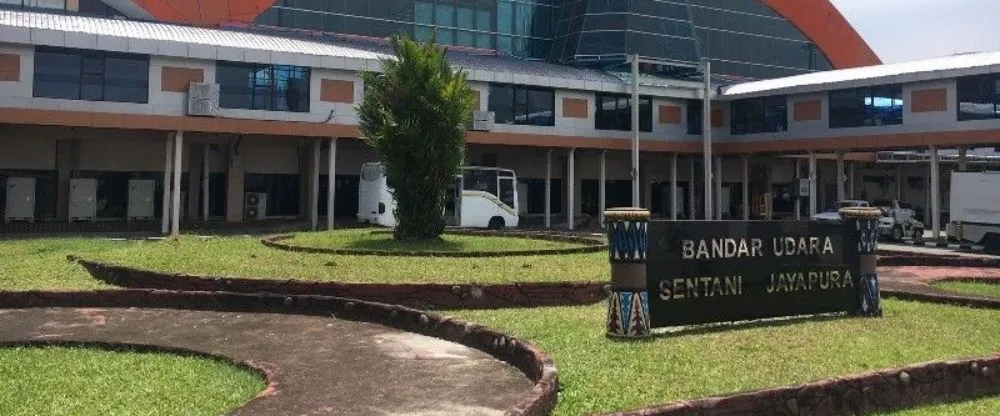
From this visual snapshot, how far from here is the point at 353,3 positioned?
37.5m

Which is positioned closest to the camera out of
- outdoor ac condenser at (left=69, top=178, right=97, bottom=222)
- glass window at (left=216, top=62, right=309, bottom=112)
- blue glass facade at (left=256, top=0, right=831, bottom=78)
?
glass window at (left=216, top=62, right=309, bottom=112)

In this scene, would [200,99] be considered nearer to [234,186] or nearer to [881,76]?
[234,186]

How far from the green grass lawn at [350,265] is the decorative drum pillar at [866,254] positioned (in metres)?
3.51

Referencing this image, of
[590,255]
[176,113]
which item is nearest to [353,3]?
[176,113]

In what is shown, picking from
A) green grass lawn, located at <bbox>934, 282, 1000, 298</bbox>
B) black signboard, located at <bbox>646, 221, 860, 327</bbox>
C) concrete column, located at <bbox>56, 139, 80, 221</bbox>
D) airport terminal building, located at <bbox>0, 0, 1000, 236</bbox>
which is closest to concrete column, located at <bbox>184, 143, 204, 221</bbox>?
airport terminal building, located at <bbox>0, 0, 1000, 236</bbox>

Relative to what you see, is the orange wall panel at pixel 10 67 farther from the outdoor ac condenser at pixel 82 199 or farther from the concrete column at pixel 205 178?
the concrete column at pixel 205 178

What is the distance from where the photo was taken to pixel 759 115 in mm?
36125

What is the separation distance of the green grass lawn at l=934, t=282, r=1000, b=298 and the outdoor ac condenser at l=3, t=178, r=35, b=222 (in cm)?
2716

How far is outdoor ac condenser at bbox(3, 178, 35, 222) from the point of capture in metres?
26.4

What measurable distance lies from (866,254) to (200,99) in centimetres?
2136

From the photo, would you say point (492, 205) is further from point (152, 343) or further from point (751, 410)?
point (751, 410)

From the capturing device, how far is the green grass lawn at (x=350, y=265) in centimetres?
1183

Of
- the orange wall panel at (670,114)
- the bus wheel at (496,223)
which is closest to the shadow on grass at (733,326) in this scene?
the bus wheel at (496,223)

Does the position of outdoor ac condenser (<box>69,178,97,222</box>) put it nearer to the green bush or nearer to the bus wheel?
the bus wheel
